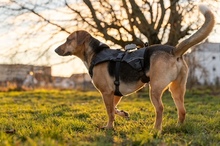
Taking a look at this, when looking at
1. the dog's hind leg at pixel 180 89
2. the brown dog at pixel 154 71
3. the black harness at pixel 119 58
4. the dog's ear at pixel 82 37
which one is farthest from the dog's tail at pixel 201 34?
the dog's ear at pixel 82 37

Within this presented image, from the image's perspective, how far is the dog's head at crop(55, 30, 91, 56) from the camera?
7458 millimetres

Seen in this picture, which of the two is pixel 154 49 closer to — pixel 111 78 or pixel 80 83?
pixel 111 78

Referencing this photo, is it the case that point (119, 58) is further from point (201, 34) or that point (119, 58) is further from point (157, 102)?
point (201, 34)

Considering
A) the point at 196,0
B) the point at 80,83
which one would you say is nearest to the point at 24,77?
the point at 80,83

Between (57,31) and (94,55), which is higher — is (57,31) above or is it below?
above

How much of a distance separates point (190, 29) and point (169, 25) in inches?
48.4

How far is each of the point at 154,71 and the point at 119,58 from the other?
0.76 metres

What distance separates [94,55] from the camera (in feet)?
24.0

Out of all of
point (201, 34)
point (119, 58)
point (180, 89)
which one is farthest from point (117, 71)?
point (201, 34)

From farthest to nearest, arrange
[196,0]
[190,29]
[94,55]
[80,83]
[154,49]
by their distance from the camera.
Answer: [80,83] → [190,29] → [196,0] → [94,55] → [154,49]

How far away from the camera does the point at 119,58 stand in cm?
679

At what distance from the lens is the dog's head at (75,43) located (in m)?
7.46

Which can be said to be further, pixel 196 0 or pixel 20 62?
pixel 20 62

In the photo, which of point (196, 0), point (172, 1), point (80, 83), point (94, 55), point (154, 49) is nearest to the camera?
point (154, 49)
